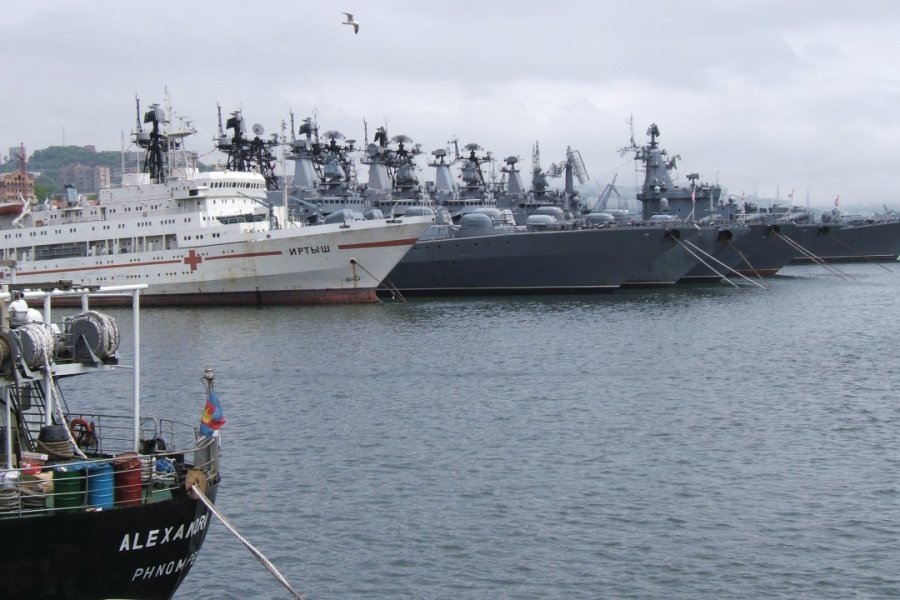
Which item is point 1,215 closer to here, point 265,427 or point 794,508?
point 265,427

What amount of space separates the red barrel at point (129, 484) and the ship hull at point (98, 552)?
254 millimetres

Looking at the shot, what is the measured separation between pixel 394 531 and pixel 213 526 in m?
3.16

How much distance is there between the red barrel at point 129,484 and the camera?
43.0ft

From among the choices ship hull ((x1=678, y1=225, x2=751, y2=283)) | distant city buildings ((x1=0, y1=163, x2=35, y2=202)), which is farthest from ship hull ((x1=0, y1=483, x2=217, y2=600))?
distant city buildings ((x1=0, y1=163, x2=35, y2=202))

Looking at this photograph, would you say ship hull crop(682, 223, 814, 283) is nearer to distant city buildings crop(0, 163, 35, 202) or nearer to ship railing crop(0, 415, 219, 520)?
ship railing crop(0, 415, 219, 520)

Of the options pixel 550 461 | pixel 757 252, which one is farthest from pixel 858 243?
pixel 550 461

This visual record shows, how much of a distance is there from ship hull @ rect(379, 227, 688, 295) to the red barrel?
156 feet

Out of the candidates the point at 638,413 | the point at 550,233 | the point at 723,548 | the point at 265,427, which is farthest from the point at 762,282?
the point at 723,548

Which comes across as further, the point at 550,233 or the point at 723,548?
the point at 550,233

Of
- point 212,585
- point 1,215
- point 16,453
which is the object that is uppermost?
point 1,215

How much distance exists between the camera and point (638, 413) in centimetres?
2656

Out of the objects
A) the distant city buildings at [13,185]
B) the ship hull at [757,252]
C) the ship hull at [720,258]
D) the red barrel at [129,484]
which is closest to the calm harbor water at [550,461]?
the red barrel at [129,484]

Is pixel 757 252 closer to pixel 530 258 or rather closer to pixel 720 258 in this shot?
pixel 720 258

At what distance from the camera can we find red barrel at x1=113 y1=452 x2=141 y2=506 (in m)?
13.1
